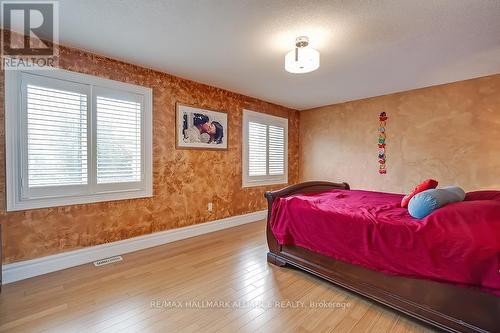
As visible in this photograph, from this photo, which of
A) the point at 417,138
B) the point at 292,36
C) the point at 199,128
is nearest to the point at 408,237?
the point at 292,36

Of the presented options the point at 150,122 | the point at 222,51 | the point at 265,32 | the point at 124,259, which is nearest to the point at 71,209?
the point at 124,259

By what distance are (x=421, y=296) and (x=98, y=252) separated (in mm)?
3189

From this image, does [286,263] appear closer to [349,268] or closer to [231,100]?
[349,268]

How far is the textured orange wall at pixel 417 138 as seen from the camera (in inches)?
128

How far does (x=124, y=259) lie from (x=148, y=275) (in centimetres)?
60

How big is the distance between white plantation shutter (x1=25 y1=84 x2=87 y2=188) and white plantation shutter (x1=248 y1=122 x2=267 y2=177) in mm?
2653

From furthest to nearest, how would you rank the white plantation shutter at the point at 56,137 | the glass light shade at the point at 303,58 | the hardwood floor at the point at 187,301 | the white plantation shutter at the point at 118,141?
the white plantation shutter at the point at 118,141
the white plantation shutter at the point at 56,137
the glass light shade at the point at 303,58
the hardwood floor at the point at 187,301

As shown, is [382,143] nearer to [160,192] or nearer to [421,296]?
[421,296]

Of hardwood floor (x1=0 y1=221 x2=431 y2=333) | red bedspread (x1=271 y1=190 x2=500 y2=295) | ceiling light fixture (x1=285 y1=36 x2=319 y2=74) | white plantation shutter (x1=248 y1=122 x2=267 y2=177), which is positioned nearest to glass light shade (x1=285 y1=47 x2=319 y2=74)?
ceiling light fixture (x1=285 y1=36 x2=319 y2=74)

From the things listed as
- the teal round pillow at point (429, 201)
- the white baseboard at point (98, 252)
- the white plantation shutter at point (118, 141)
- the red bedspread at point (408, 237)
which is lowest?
the white baseboard at point (98, 252)

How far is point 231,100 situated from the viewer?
4176 millimetres

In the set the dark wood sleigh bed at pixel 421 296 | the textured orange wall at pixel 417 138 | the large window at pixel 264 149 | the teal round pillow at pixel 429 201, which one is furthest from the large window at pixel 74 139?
the textured orange wall at pixel 417 138

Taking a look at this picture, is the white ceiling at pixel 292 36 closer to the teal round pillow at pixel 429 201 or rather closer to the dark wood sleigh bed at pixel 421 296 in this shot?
the teal round pillow at pixel 429 201

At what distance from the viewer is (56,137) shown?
246cm
